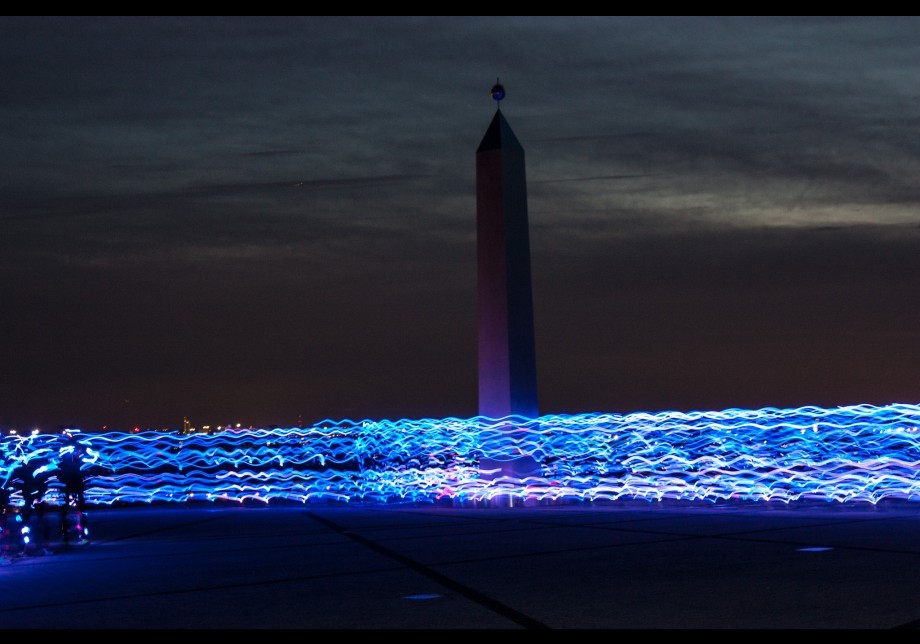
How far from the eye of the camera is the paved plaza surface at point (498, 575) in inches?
316

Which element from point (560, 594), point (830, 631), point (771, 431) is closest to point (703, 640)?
point (830, 631)

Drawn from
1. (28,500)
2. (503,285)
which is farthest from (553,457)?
(28,500)

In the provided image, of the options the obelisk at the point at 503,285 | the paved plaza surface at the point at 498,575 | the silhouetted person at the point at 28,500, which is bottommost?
the paved plaza surface at the point at 498,575

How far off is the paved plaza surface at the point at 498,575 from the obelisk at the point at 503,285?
5.68 meters

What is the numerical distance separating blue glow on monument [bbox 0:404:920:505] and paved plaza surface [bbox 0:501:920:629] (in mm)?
1219

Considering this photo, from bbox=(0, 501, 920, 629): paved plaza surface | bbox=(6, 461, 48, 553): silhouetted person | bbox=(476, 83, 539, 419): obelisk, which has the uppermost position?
bbox=(476, 83, 539, 419): obelisk

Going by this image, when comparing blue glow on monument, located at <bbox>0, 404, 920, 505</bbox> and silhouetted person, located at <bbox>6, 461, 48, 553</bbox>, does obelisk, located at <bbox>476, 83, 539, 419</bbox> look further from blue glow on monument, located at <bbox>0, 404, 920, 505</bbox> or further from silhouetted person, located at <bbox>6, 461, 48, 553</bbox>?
silhouetted person, located at <bbox>6, 461, 48, 553</bbox>

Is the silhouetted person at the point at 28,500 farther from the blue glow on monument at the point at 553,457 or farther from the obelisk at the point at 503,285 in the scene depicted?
the obelisk at the point at 503,285

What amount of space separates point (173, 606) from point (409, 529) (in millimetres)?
7532

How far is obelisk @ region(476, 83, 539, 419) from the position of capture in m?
22.9

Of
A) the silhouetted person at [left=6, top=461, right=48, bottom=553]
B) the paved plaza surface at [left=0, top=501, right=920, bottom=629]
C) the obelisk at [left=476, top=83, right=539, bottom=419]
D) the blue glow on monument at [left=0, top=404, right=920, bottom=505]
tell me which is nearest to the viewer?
the paved plaza surface at [left=0, top=501, right=920, bottom=629]

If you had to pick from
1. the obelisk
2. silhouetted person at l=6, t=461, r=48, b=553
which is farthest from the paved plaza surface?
the obelisk

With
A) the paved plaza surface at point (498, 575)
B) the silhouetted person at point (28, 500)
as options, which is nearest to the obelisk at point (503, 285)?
the paved plaza surface at point (498, 575)

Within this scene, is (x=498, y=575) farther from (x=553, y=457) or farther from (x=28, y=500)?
(x=553, y=457)
